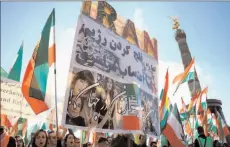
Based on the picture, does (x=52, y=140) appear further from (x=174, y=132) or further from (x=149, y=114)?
(x=149, y=114)

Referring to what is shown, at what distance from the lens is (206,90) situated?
11.0m

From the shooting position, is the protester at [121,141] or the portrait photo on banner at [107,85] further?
the protester at [121,141]

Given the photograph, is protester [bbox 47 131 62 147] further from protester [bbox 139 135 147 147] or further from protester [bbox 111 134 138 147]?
protester [bbox 139 135 147 147]

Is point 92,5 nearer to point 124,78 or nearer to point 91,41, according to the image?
point 91,41

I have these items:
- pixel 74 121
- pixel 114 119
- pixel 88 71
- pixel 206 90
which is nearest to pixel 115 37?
pixel 88 71

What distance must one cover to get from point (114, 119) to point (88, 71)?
124 centimetres

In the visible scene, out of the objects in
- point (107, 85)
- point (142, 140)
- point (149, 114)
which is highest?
point (107, 85)

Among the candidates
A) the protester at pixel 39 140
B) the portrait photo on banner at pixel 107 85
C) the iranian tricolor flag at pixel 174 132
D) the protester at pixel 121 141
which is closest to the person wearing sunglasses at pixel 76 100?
the portrait photo on banner at pixel 107 85

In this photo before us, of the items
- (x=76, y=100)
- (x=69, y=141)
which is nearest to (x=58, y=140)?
(x=69, y=141)

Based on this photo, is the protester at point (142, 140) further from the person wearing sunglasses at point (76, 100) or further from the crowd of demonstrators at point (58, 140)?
the person wearing sunglasses at point (76, 100)

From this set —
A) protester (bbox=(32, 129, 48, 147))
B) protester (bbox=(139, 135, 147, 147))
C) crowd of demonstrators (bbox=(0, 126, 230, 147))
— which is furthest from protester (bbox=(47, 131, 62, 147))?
protester (bbox=(139, 135, 147, 147))

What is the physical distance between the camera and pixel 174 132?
23.9 ft

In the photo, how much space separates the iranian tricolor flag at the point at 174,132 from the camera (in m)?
7.09

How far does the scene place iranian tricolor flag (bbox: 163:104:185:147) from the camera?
23.2ft
